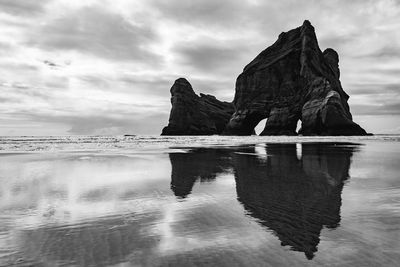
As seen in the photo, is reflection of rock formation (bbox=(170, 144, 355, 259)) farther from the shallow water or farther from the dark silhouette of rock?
the dark silhouette of rock

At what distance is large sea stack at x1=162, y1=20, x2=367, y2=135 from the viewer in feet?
224

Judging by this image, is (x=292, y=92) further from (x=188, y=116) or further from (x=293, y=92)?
(x=188, y=116)

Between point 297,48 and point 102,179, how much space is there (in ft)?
290

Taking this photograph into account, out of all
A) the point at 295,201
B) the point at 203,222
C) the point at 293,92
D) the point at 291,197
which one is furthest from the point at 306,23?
the point at 203,222

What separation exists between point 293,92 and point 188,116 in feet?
142

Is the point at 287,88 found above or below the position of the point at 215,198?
above

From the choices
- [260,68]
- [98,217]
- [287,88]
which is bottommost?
[98,217]

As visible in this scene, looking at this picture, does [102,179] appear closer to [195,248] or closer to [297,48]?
[195,248]

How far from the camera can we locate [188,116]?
115m

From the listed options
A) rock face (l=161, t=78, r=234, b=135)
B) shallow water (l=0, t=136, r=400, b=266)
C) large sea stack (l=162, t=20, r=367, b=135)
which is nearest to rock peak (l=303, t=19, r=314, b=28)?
large sea stack (l=162, t=20, r=367, b=135)

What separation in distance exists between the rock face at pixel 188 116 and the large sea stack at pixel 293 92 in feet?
63.9

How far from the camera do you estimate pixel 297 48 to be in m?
86.9

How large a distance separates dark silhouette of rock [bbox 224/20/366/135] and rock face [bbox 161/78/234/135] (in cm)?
1976

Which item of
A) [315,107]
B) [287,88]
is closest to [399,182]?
[315,107]
